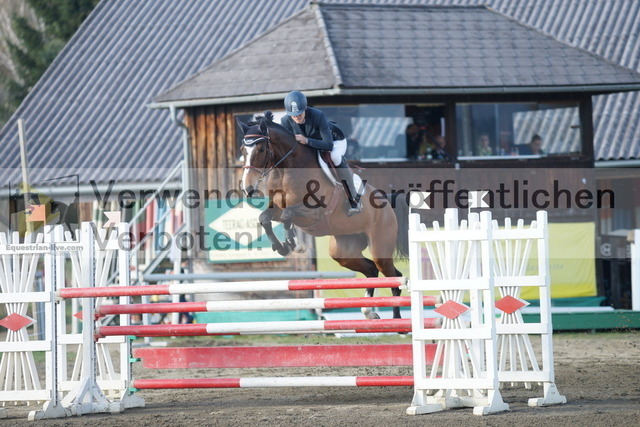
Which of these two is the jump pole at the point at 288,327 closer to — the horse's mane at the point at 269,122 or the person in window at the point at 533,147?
the horse's mane at the point at 269,122

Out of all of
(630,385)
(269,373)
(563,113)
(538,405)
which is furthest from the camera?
(563,113)

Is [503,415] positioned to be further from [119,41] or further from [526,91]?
[119,41]

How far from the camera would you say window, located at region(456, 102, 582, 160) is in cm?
1348

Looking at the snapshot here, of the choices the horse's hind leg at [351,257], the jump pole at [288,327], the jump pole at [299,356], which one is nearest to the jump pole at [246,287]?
the jump pole at [288,327]

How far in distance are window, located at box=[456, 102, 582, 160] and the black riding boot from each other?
5.59 meters

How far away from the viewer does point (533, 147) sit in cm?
1371

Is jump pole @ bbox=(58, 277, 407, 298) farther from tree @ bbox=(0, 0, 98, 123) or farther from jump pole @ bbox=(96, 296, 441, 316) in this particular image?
tree @ bbox=(0, 0, 98, 123)

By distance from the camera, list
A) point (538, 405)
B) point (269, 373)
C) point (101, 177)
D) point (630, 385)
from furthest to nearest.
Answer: point (101, 177)
point (269, 373)
point (630, 385)
point (538, 405)

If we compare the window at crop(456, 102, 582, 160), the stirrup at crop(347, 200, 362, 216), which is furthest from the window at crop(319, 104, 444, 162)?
the stirrup at crop(347, 200, 362, 216)

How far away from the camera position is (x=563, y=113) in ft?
45.6

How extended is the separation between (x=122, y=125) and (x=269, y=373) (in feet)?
33.7

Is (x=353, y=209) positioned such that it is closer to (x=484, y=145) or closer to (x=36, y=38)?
(x=484, y=145)

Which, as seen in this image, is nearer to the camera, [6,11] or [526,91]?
[526,91]

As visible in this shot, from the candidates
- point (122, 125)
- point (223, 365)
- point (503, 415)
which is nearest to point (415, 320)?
point (503, 415)
